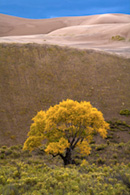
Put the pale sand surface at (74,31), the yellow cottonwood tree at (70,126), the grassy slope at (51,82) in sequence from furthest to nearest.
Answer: the pale sand surface at (74,31) < the grassy slope at (51,82) < the yellow cottonwood tree at (70,126)

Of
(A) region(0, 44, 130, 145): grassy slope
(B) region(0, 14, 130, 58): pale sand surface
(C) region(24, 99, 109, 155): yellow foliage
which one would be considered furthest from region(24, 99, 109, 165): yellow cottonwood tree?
(B) region(0, 14, 130, 58): pale sand surface

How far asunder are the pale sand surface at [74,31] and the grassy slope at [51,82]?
8506 millimetres

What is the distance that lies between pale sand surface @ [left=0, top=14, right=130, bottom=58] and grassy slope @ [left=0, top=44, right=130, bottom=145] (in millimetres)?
8506

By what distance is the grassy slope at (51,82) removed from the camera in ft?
102

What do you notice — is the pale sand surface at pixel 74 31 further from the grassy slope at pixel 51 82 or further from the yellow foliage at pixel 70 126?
the yellow foliage at pixel 70 126

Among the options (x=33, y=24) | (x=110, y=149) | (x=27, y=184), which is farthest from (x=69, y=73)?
(x=33, y=24)

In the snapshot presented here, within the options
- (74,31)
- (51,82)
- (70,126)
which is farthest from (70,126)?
(74,31)

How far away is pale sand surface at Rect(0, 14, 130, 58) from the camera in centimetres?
6034

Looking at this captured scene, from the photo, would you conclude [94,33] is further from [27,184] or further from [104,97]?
[27,184]

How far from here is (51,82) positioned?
38406 millimetres

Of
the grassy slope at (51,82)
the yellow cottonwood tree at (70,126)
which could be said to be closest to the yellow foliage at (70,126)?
the yellow cottonwood tree at (70,126)

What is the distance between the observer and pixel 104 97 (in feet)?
122

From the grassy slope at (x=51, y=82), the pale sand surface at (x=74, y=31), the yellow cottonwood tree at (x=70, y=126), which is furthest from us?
the pale sand surface at (x=74, y=31)

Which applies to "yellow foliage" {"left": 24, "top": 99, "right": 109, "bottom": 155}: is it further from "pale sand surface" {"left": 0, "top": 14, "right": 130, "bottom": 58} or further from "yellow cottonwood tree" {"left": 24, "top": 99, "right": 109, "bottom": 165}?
"pale sand surface" {"left": 0, "top": 14, "right": 130, "bottom": 58}
